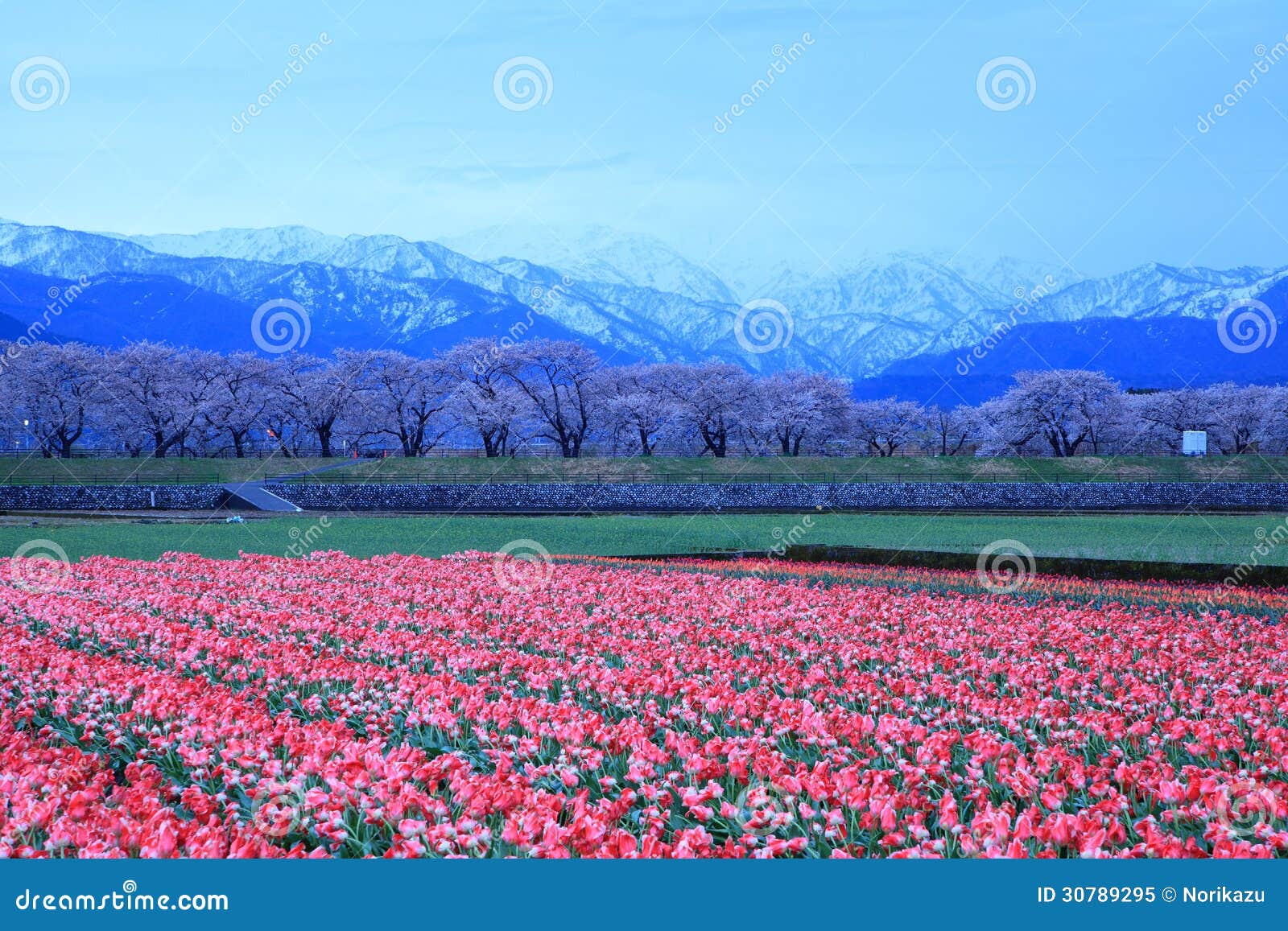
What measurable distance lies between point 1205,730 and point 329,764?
542 centimetres

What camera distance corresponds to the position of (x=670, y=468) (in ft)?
188

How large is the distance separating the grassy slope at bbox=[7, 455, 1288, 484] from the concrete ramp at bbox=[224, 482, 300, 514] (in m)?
4.57

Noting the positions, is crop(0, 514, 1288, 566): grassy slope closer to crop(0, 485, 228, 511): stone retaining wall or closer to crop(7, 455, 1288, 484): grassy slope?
crop(0, 485, 228, 511): stone retaining wall

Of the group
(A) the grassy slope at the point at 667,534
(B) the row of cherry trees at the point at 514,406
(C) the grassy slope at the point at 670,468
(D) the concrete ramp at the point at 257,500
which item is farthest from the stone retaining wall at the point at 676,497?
(B) the row of cherry trees at the point at 514,406

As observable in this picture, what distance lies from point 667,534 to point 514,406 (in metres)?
40.3

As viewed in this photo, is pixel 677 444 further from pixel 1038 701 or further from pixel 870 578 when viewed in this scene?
pixel 1038 701

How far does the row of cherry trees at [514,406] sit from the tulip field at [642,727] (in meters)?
57.8

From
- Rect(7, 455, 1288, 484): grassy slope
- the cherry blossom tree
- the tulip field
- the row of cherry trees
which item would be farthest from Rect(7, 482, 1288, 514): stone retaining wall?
the tulip field

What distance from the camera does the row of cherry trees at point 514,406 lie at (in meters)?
69.9

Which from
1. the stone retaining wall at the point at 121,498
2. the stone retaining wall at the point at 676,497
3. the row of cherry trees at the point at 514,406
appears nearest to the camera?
the stone retaining wall at the point at 121,498

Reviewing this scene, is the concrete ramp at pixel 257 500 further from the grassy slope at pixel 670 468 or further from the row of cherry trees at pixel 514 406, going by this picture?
the row of cherry trees at pixel 514 406

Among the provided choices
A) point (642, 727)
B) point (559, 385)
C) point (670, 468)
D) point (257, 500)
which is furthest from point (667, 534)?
point (559, 385)

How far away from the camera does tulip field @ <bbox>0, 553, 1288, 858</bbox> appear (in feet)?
16.9

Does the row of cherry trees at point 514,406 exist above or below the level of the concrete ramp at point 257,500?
above
